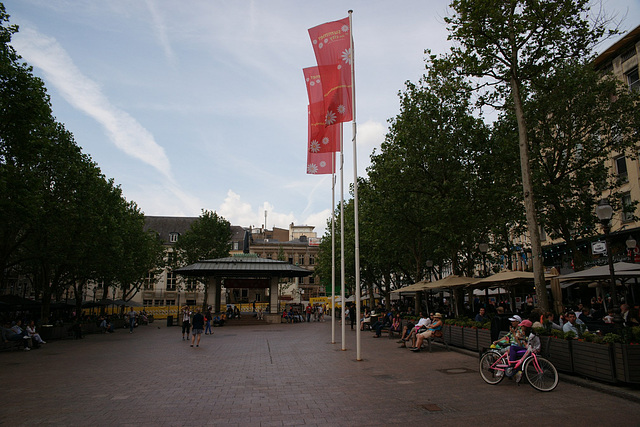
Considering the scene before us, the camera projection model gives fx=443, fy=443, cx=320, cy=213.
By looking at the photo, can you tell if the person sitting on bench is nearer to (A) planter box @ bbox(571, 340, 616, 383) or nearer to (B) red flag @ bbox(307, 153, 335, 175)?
(A) planter box @ bbox(571, 340, 616, 383)

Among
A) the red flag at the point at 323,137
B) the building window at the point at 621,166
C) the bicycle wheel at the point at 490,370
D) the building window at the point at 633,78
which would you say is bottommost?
the bicycle wheel at the point at 490,370

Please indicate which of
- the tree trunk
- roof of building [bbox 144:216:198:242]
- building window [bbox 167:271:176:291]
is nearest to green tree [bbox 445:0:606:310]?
the tree trunk

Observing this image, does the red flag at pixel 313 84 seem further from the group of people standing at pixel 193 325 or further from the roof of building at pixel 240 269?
the roof of building at pixel 240 269

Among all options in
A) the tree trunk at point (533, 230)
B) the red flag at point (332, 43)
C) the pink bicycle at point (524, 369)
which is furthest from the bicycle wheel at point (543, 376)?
the red flag at point (332, 43)

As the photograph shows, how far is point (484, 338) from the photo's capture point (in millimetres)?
14336

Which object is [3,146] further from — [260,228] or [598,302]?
[260,228]

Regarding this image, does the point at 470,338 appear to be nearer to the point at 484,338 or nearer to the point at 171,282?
the point at 484,338

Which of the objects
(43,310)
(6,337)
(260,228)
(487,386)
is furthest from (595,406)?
(260,228)

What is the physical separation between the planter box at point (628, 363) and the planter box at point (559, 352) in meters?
1.52

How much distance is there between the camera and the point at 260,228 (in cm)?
11250

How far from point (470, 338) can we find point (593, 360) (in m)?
6.24

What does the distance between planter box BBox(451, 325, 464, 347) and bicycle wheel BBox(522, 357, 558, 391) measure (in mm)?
7080

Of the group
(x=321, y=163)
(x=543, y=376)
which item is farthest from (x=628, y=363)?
(x=321, y=163)

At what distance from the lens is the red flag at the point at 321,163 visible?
17.9 m
